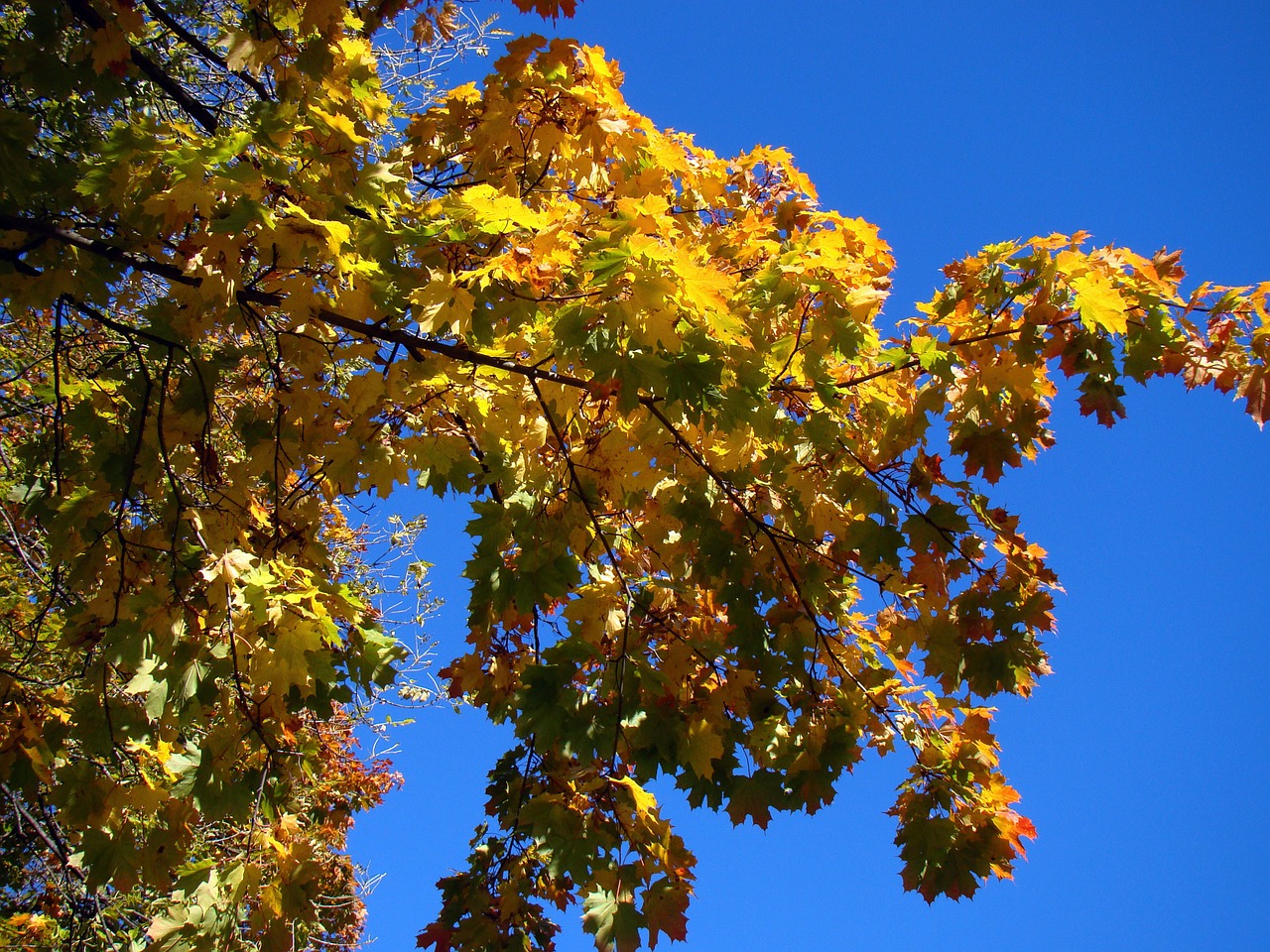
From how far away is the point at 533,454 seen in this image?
12.1ft

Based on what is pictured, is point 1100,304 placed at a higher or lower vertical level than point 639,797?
higher

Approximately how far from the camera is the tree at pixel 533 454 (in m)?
2.88

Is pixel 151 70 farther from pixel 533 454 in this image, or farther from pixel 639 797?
pixel 639 797

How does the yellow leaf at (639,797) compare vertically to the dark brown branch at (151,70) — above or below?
below

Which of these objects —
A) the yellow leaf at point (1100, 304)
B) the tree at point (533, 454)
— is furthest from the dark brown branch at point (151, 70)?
the yellow leaf at point (1100, 304)

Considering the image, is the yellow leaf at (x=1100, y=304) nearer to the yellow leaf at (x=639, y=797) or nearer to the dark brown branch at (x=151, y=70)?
the yellow leaf at (x=639, y=797)

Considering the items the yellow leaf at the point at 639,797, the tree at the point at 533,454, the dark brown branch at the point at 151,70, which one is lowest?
the yellow leaf at the point at 639,797

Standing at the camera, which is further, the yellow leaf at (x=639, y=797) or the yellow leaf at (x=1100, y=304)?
the yellow leaf at (x=639, y=797)

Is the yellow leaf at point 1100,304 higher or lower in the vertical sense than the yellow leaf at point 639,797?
higher

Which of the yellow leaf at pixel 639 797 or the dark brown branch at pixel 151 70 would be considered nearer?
the yellow leaf at pixel 639 797

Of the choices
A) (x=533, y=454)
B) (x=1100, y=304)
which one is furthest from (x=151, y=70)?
(x=1100, y=304)

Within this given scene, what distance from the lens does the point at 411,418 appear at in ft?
12.0

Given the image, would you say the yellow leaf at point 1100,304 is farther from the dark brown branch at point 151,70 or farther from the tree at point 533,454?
the dark brown branch at point 151,70

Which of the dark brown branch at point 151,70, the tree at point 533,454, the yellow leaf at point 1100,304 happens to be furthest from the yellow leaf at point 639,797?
the dark brown branch at point 151,70
